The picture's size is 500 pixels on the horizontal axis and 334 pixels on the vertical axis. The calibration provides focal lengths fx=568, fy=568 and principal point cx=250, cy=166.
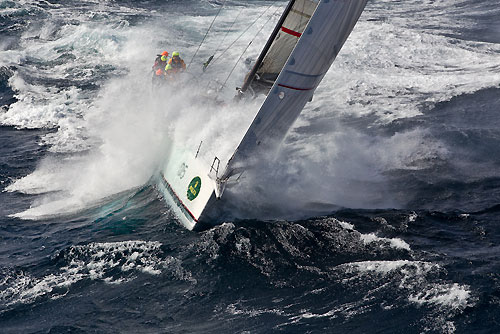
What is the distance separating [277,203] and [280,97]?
7.04 feet

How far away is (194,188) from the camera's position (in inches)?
450

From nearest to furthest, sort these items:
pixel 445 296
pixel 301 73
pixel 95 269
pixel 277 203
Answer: pixel 445 296 → pixel 95 269 → pixel 301 73 → pixel 277 203

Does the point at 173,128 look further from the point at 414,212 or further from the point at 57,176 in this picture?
the point at 414,212

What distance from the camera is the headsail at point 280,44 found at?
1134 cm

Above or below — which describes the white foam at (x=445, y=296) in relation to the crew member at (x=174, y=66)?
above

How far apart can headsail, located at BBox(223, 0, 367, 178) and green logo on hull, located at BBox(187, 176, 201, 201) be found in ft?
2.50

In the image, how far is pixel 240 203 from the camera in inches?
444

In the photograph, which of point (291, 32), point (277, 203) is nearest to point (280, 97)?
point (291, 32)

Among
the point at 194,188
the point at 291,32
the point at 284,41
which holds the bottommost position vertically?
Result: the point at 194,188

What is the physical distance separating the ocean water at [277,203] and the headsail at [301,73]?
0.80 metres

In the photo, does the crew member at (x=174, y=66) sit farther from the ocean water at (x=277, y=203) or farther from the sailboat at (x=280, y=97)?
the sailboat at (x=280, y=97)

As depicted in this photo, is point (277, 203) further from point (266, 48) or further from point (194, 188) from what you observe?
point (266, 48)

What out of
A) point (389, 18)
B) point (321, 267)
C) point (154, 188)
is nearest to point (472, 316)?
point (321, 267)

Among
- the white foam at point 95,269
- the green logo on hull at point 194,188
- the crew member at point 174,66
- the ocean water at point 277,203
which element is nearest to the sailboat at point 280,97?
the green logo on hull at point 194,188
